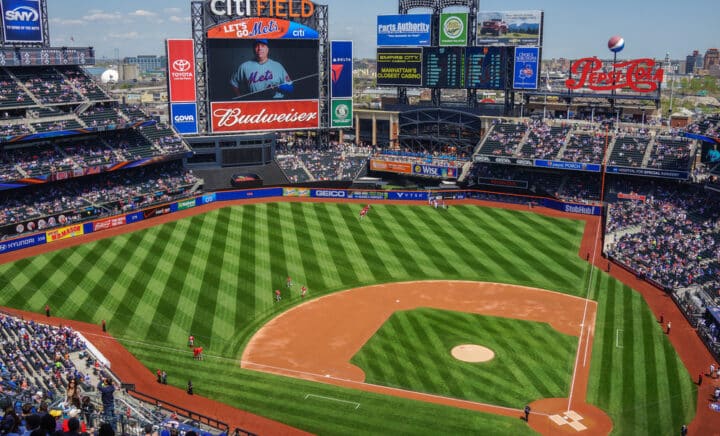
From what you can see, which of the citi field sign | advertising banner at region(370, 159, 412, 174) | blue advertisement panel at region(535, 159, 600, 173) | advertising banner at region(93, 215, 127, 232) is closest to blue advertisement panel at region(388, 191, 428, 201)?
advertising banner at region(370, 159, 412, 174)

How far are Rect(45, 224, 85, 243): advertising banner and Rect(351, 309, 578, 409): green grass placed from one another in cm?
2861

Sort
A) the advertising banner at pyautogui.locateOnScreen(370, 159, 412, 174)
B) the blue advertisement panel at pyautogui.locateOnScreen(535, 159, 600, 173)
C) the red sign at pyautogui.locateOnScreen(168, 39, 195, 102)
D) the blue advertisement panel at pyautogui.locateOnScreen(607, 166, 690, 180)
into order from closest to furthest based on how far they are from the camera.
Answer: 1. the blue advertisement panel at pyautogui.locateOnScreen(607, 166, 690, 180)
2. the blue advertisement panel at pyautogui.locateOnScreen(535, 159, 600, 173)
3. the red sign at pyautogui.locateOnScreen(168, 39, 195, 102)
4. the advertising banner at pyautogui.locateOnScreen(370, 159, 412, 174)

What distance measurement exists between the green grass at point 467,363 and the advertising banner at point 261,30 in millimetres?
42187

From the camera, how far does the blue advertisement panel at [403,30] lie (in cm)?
7594

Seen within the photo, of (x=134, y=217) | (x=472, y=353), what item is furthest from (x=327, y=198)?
(x=472, y=353)

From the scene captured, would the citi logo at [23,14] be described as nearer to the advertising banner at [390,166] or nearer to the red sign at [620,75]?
the advertising banner at [390,166]

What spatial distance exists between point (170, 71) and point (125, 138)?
27.5 feet

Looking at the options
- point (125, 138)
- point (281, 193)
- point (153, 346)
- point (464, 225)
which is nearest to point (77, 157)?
point (125, 138)

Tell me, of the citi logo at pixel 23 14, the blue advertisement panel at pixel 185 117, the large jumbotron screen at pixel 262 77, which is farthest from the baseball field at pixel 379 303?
the citi logo at pixel 23 14

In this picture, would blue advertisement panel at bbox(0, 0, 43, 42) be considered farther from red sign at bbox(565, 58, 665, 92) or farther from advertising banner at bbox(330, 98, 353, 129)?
red sign at bbox(565, 58, 665, 92)

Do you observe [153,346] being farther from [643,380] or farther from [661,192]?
[661,192]

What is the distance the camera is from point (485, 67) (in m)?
72.8

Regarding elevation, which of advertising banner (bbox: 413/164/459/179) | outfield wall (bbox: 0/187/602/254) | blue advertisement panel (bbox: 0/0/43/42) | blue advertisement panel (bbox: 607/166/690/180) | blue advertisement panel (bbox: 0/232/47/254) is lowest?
blue advertisement panel (bbox: 0/232/47/254)

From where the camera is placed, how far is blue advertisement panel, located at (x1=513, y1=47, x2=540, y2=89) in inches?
2778
